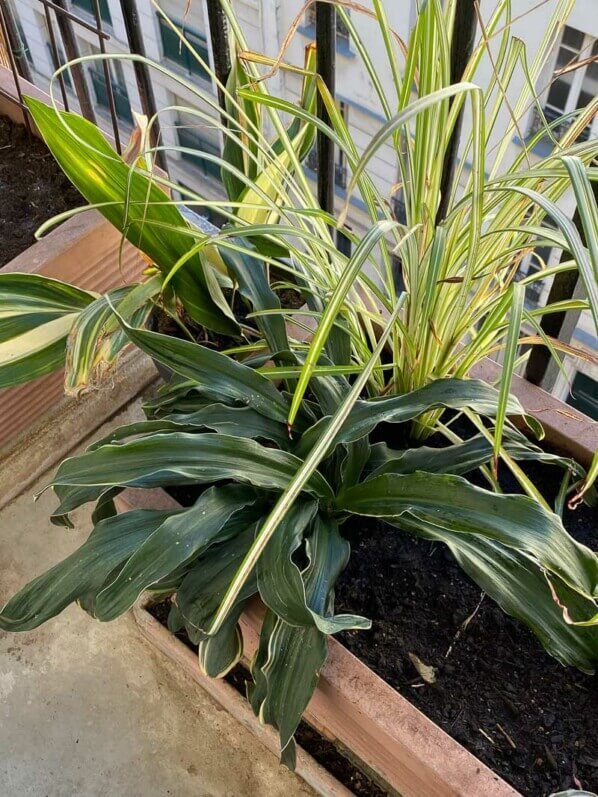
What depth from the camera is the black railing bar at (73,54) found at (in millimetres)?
1184

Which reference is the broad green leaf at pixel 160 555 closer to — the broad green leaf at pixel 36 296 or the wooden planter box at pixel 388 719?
the wooden planter box at pixel 388 719

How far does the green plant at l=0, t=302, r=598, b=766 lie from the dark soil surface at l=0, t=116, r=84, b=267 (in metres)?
0.56

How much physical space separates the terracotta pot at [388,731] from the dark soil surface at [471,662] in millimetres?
49

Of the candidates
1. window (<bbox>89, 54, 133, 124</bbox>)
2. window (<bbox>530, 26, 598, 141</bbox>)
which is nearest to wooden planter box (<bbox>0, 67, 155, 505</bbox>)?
window (<bbox>530, 26, 598, 141</bbox>)

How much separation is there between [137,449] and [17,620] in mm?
216

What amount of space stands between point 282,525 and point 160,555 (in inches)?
4.9

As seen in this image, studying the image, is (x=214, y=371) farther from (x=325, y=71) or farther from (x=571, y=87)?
(x=571, y=87)

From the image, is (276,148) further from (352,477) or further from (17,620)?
(17,620)

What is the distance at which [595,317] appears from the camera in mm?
472

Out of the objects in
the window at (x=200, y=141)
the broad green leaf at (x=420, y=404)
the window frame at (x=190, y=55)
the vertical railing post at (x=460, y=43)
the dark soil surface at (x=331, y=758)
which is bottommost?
the window at (x=200, y=141)

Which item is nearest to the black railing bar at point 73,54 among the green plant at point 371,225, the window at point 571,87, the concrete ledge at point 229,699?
the green plant at point 371,225

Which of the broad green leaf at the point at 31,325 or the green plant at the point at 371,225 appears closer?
the green plant at the point at 371,225

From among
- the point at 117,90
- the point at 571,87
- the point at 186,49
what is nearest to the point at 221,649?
the point at 571,87

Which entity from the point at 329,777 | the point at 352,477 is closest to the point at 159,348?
the point at 352,477
